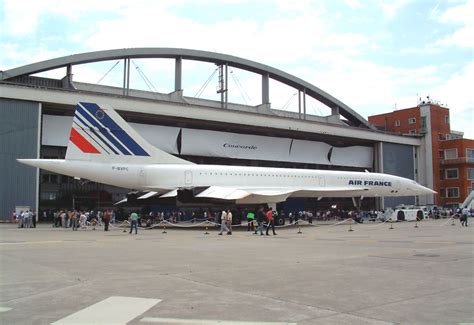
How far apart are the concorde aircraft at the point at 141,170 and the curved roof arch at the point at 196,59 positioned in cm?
1671

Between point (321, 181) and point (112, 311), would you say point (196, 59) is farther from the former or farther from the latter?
point (112, 311)

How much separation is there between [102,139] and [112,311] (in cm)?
2389

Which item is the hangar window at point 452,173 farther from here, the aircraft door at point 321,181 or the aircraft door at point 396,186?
the aircraft door at point 321,181

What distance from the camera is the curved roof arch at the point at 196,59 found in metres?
41.2

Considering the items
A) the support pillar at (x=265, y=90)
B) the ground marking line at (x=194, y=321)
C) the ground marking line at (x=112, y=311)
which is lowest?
the ground marking line at (x=194, y=321)

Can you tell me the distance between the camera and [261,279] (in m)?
8.16

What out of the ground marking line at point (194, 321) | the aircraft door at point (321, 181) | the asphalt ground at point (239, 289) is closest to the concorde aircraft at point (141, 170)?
the aircraft door at point (321, 181)

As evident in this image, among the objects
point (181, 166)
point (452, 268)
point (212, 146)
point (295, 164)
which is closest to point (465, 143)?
point (295, 164)

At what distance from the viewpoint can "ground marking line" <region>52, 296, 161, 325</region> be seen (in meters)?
5.26

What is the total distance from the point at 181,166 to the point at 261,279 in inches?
898

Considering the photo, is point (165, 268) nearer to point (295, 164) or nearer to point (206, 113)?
point (206, 113)

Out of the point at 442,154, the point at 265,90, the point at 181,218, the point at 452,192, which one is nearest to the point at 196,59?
the point at 265,90

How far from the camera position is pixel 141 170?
29.2m

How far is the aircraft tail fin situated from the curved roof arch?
1663 cm
